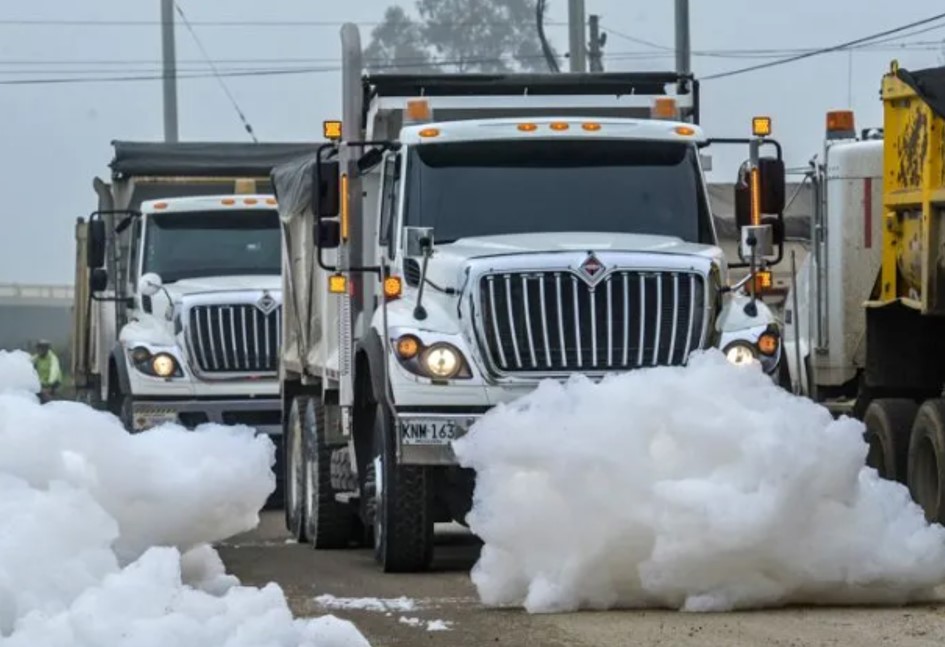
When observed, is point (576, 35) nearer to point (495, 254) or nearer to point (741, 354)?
point (495, 254)

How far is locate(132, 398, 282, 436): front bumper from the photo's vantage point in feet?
73.6

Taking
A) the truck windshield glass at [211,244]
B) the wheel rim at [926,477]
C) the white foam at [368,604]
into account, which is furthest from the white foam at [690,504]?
the truck windshield glass at [211,244]

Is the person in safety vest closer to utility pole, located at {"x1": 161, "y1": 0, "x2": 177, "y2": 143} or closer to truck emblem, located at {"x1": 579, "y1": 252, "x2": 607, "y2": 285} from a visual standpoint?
utility pole, located at {"x1": 161, "y1": 0, "x2": 177, "y2": 143}

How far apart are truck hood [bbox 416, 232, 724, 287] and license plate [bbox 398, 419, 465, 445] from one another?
867 millimetres

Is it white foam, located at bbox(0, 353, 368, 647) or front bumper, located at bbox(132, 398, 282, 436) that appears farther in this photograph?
front bumper, located at bbox(132, 398, 282, 436)

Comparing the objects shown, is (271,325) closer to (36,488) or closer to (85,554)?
(36,488)

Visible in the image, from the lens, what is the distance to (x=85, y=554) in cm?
932

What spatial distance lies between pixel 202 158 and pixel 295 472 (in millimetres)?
6575

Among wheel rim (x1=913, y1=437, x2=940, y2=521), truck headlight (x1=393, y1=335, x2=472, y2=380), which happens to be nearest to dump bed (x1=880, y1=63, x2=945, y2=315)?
wheel rim (x1=913, y1=437, x2=940, y2=521)

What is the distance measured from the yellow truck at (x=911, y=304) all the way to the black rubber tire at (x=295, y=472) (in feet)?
14.0

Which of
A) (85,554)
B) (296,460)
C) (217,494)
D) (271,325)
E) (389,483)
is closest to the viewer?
(85,554)

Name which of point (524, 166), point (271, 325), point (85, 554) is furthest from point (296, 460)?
point (85, 554)

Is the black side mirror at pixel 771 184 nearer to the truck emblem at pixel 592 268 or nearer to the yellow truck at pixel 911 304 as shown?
the yellow truck at pixel 911 304

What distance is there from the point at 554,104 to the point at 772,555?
4740 mm
